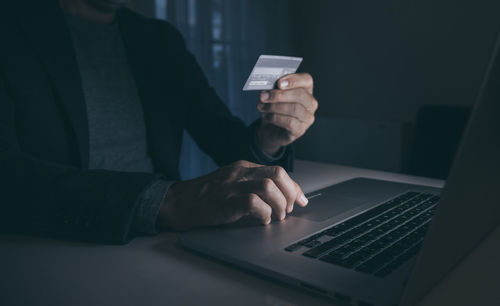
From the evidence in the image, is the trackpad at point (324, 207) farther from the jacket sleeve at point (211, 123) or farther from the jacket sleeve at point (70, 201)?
the jacket sleeve at point (211, 123)

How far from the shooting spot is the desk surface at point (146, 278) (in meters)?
0.43

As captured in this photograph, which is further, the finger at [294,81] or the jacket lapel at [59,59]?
the jacket lapel at [59,59]

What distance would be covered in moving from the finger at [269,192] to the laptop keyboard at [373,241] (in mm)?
81

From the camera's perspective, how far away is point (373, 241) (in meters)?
0.54

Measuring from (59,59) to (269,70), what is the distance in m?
0.66

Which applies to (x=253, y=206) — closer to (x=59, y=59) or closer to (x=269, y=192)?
(x=269, y=192)

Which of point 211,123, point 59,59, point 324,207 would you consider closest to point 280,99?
point 324,207

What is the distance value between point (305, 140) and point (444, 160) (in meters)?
1.09

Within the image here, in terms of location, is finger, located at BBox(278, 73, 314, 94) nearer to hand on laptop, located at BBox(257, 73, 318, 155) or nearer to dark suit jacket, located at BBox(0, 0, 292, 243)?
hand on laptop, located at BBox(257, 73, 318, 155)

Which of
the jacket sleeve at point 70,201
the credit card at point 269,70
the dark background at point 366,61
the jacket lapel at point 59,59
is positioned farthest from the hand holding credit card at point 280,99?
the dark background at point 366,61

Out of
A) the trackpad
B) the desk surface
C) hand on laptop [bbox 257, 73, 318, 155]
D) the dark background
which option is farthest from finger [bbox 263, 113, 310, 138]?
the dark background

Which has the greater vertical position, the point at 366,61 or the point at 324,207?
the point at 366,61

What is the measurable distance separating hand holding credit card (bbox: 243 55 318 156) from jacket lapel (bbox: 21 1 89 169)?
19.9 inches

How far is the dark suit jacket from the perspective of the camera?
630 millimetres
